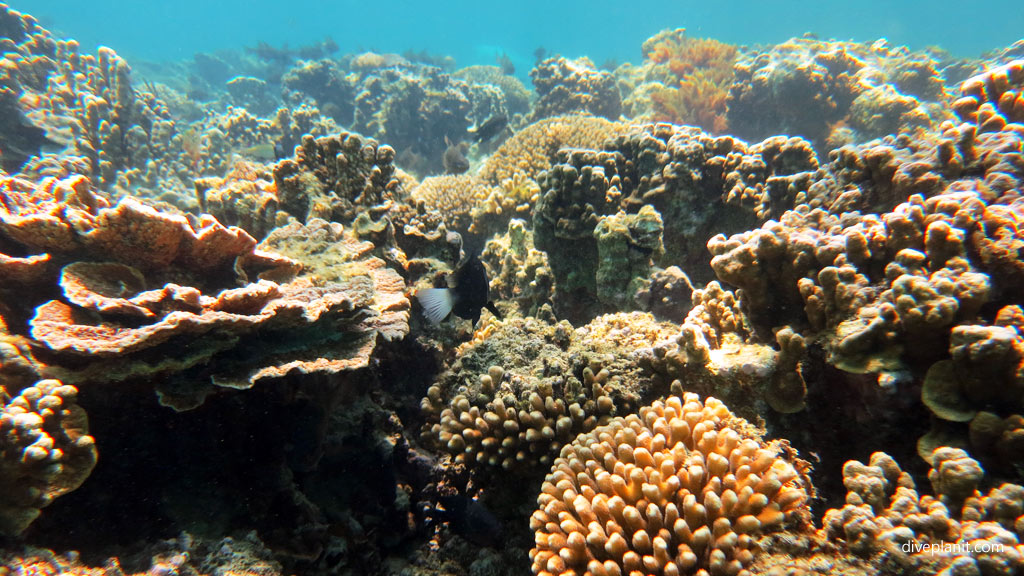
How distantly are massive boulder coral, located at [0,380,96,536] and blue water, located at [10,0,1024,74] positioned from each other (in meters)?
60.5

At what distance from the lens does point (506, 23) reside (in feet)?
334

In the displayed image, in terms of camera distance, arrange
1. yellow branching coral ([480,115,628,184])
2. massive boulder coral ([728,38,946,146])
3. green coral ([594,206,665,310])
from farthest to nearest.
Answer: massive boulder coral ([728,38,946,146])
yellow branching coral ([480,115,628,184])
green coral ([594,206,665,310])

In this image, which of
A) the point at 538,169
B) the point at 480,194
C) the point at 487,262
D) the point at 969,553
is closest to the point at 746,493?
the point at 969,553

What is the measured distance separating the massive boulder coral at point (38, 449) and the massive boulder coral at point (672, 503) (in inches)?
Result: 81.3

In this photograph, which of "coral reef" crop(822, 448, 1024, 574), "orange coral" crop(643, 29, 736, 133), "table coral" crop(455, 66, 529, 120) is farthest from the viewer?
"table coral" crop(455, 66, 529, 120)

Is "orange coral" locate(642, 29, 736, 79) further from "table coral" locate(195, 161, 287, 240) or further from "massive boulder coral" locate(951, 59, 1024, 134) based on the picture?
"table coral" locate(195, 161, 287, 240)

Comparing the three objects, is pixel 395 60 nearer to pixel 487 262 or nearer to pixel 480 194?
pixel 480 194

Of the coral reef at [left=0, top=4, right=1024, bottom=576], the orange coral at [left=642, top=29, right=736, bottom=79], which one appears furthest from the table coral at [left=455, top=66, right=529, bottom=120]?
the coral reef at [left=0, top=4, right=1024, bottom=576]

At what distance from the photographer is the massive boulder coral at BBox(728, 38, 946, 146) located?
852 cm

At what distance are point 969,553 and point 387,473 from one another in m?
2.81

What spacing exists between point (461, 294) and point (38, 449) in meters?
2.18

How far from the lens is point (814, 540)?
1.73 metres

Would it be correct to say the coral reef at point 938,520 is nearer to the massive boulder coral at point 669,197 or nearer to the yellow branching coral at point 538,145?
the massive boulder coral at point 669,197

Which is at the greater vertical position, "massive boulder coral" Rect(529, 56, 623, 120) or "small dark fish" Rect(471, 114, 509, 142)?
"massive boulder coral" Rect(529, 56, 623, 120)
